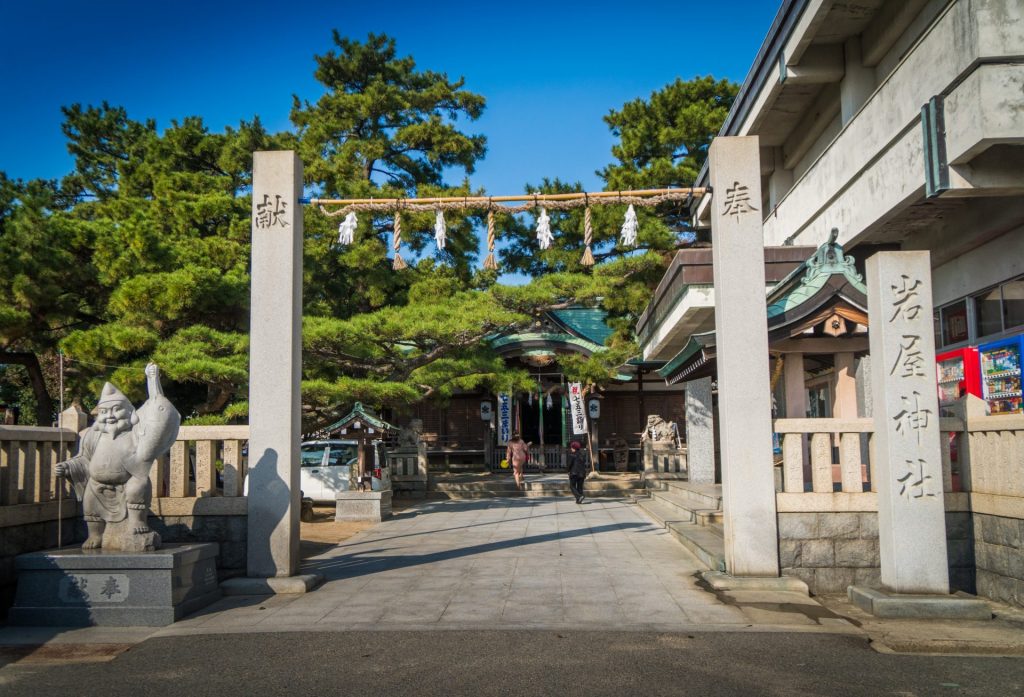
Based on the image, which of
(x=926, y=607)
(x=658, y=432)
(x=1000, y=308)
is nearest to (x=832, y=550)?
(x=926, y=607)

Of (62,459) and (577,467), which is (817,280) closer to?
(577,467)

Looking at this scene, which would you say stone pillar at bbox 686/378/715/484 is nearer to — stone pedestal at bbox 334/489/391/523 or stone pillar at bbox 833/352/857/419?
stone pillar at bbox 833/352/857/419

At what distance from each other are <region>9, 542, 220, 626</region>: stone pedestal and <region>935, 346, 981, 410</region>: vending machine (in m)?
11.3

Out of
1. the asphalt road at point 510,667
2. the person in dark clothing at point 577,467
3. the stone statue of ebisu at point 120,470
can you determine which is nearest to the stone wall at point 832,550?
the asphalt road at point 510,667

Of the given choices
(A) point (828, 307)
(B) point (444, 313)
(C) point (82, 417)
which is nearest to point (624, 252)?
(B) point (444, 313)

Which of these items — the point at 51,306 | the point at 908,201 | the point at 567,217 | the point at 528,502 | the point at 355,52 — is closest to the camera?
the point at 908,201

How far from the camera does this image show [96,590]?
695cm

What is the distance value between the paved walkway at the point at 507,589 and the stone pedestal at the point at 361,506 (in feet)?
5.02

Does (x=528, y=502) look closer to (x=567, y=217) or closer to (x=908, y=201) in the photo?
(x=567, y=217)

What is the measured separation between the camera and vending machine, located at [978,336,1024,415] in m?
11.0

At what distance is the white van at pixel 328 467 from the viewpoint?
57.7ft

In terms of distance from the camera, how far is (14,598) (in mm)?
7465

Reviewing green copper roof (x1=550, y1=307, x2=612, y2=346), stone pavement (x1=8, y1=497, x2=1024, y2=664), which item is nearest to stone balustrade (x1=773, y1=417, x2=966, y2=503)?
stone pavement (x1=8, y1=497, x2=1024, y2=664)

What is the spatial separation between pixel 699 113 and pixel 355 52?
473 inches
